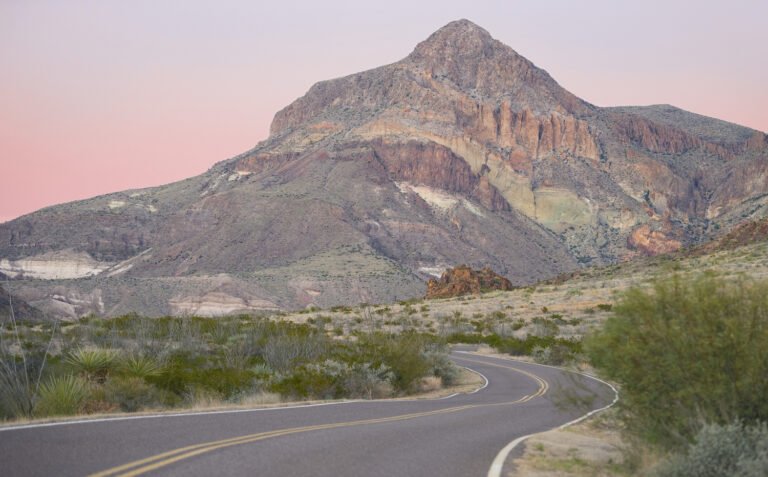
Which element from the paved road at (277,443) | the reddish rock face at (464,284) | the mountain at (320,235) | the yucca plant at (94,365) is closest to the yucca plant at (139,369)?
the yucca plant at (94,365)

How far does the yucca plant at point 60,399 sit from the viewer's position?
13.8m

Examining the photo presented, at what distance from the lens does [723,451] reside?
8.16 metres

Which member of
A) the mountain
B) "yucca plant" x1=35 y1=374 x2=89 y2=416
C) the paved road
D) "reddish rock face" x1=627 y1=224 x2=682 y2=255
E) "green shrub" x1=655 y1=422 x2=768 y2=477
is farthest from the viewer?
"reddish rock face" x1=627 y1=224 x2=682 y2=255

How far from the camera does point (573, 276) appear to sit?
278ft

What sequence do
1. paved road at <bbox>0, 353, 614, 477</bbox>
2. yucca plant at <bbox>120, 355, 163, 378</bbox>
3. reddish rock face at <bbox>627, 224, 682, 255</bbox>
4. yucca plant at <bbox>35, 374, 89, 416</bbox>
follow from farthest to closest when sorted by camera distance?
reddish rock face at <bbox>627, 224, 682, 255</bbox> → yucca plant at <bbox>120, 355, 163, 378</bbox> → yucca plant at <bbox>35, 374, 89, 416</bbox> → paved road at <bbox>0, 353, 614, 477</bbox>

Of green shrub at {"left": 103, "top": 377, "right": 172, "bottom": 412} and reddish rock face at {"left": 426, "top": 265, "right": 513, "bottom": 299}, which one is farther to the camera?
reddish rock face at {"left": 426, "top": 265, "right": 513, "bottom": 299}

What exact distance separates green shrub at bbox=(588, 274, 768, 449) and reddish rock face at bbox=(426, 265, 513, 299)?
76.0 m

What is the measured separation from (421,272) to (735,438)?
5623 inches

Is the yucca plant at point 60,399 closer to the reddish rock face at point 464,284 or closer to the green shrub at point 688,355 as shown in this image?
the green shrub at point 688,355

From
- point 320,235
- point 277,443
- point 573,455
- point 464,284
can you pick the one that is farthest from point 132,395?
point 320,235

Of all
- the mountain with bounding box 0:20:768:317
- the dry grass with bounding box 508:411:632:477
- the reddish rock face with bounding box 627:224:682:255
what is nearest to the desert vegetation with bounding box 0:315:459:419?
the dry grass with bounding box 508:411:632:477

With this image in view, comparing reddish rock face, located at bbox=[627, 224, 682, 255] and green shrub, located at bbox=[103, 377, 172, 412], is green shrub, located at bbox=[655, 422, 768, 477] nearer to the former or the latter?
green shrub, located at bbox=[103, 377, 172, 412]

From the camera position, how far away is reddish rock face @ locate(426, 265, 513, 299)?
88.4 m

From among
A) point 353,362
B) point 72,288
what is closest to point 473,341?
point 353,362
